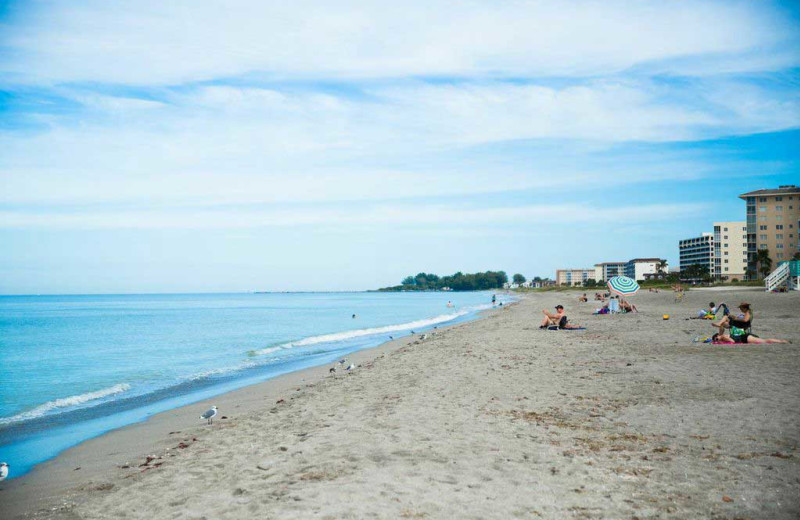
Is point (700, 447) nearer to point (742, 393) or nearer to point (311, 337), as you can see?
point (742, 393)

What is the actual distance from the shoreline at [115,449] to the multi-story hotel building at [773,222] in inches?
4301

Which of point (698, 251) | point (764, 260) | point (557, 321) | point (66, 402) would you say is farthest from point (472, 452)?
point (698, 251)

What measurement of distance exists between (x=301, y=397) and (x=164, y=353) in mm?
17787

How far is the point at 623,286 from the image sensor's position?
32.4 meters

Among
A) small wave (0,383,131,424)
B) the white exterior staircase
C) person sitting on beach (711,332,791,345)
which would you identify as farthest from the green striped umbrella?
small wave (0,383,131,424)

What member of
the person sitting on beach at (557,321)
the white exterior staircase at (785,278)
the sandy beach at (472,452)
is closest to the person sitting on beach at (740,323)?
the sandy beach at (472,452)

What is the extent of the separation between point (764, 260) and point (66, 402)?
109 metres

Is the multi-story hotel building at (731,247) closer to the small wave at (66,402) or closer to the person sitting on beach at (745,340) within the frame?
the person sitting on beach at (745,340)

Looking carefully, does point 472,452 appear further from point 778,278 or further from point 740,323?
point 778,278

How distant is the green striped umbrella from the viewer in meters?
31.7

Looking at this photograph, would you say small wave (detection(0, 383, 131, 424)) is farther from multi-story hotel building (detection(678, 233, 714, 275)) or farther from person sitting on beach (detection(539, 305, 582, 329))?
multi-story hotel building (detection(678, 233, 714, 275))

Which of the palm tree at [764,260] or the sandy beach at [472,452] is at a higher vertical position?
the palm tree at [764,260]

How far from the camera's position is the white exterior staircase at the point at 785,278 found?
4884 cm

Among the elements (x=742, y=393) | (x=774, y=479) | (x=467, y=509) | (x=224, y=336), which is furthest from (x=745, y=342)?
(x=224, y=336)
